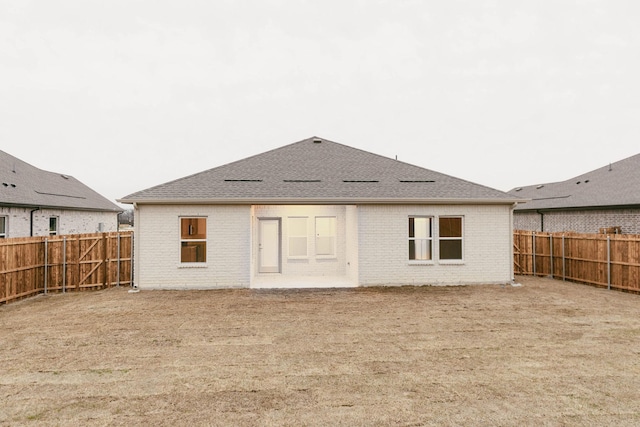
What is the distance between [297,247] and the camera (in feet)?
49.4

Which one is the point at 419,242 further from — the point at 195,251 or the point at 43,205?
the point at 43,205

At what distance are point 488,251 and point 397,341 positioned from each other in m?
7.94

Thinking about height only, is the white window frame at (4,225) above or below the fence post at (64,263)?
above

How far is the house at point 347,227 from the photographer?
40.1 feet

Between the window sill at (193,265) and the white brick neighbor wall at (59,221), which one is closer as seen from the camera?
the window sill at (193,265)

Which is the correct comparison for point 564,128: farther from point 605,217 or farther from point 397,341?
point 397,341

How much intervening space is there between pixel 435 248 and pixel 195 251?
354 inches

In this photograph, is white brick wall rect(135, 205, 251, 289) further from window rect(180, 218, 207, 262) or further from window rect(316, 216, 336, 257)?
window rect(316, 216, 336, 257)

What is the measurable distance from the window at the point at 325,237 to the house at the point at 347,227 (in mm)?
943

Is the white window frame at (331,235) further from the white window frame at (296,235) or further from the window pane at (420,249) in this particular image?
the window pane at (420,249)

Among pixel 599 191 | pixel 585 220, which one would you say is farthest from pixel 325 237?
pixel 599 191

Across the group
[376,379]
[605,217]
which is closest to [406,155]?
[605,217]

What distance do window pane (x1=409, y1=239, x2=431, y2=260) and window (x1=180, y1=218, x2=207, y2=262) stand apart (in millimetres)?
7722

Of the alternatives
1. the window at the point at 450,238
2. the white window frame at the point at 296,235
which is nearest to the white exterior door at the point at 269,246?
the white window frame at the point at 296,235
